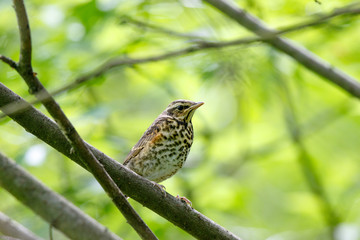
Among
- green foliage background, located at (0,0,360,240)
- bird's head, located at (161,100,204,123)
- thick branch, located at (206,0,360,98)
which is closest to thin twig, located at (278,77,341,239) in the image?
green foliage background, located at (0,0,360,240)

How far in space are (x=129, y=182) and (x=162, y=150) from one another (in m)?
1.65

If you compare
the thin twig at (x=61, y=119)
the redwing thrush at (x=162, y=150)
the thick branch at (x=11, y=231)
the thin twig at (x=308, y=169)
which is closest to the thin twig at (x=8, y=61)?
the thin twig at (x=61, y=119)

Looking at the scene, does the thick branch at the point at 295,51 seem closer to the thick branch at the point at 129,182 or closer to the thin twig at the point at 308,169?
the thin twig at the point at 308,169

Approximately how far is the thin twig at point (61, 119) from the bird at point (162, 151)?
1947mm

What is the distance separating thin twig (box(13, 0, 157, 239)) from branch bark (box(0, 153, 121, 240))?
36 cm

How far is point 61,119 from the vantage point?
9.08 ft

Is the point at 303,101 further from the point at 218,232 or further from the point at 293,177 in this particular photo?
the point at 218,232

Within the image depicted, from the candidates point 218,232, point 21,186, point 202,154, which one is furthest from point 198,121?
point 21,186

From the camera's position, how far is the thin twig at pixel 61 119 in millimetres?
2439

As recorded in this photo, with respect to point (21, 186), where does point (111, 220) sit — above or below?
below

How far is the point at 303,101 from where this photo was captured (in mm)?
8625

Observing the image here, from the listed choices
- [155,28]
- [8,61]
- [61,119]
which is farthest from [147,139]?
[8,61]

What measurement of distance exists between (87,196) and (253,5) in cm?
286

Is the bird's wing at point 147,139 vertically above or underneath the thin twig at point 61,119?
underneath
